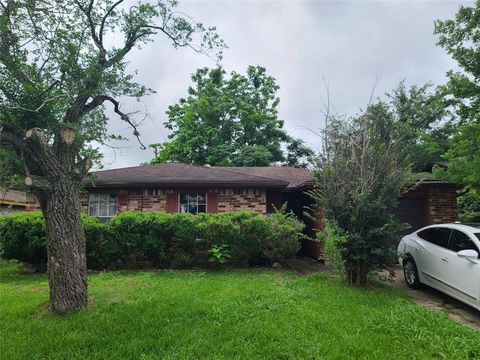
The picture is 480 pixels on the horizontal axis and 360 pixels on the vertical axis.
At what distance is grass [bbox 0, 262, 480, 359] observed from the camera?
143 inches

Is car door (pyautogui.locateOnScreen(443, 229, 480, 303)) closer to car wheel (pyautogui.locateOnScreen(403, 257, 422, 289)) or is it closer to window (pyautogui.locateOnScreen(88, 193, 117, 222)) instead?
car wheel (pyautogui.locateOnScreen(403, 257, 422, 289))

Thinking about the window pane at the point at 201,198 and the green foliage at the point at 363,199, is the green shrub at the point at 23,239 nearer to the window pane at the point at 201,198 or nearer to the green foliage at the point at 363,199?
the window pane at the point at 201,198

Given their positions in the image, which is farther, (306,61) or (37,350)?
(306,61)

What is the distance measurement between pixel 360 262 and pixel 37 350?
5768 millimetres

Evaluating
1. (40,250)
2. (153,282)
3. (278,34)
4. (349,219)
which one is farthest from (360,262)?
(40,250)

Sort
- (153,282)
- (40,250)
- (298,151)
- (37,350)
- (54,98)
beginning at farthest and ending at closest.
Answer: (298,151) → (40,250) → (153,282) → (54,98) → (37,350)

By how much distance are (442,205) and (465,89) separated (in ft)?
11.8

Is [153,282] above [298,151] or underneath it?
underneath

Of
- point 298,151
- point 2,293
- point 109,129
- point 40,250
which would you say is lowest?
point 2,293

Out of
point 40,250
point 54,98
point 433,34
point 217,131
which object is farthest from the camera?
point 217,131

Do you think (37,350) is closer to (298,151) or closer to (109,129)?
(109,129)

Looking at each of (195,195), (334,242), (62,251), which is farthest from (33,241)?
(334,242)

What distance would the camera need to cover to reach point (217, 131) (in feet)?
80.3

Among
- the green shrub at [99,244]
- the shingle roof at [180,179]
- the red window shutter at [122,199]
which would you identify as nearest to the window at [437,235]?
the shingle roof at [180,179]
